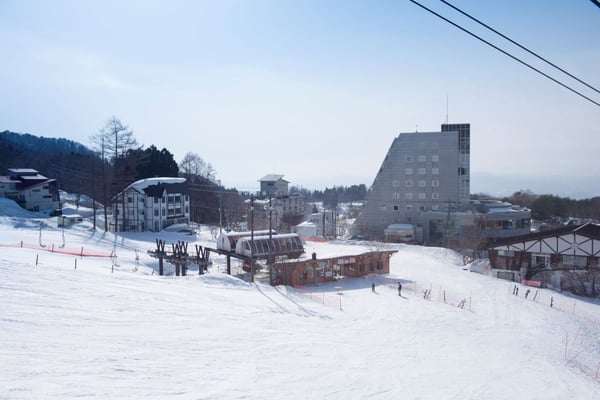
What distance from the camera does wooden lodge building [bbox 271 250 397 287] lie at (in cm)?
2289

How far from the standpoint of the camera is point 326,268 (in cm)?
2431

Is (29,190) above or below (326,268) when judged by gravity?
above

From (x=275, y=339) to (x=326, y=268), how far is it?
12100mm

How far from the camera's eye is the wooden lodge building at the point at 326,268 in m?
22.9

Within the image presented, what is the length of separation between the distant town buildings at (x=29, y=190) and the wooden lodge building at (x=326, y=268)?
123 feet

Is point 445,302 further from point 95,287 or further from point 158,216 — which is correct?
point 158,216

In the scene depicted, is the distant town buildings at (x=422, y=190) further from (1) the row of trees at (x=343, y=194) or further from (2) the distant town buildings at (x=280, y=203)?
(1) the row of trees at (x=343, y=194)

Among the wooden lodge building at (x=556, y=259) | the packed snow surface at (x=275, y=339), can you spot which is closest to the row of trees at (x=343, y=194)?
the wooden lodge building at (x=556, y=259)

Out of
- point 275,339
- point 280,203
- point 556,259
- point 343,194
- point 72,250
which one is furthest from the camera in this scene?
point 343,194

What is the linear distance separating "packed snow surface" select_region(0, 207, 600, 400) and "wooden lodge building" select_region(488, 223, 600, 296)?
13.0ft

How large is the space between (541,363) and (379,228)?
123 ft

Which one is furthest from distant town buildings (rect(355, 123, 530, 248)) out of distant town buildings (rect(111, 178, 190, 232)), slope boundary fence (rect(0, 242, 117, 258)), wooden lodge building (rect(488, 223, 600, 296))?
slope boundary fence (rect(0, 242, 117, 258))

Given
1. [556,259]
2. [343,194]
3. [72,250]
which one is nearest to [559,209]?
[556,259]

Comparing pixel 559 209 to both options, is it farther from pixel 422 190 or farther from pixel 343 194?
pixel 343 194
